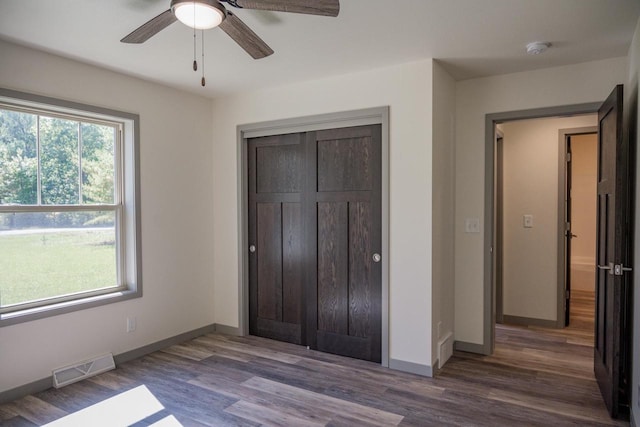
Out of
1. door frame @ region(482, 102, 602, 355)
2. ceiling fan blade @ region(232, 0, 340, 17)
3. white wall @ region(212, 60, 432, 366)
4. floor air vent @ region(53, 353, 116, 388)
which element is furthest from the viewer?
door frame @ region(482, 102, 602, 355)

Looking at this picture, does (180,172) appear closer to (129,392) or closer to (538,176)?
(129,392)

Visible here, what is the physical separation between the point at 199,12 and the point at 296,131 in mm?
2095

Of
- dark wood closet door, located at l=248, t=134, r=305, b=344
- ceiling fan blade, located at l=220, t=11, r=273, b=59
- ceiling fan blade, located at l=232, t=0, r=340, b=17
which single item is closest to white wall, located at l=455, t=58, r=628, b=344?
dark wood closet door, located at l=248, t=134, r=305, b=344

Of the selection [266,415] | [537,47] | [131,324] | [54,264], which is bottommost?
[266,415]

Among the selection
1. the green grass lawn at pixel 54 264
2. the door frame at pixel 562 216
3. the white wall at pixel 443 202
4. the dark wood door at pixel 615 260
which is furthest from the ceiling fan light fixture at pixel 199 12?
the door frame at pixel 562 216

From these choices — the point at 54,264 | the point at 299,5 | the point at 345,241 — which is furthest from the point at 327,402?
the point at 299,5

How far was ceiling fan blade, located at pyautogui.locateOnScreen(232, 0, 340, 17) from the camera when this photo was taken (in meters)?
1.82

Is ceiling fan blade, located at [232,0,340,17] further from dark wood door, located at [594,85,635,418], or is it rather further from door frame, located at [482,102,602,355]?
door frame, located at [482,102,602,355]

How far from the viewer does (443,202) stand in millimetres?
3535

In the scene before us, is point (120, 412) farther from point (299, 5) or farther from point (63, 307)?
point (299, 5)

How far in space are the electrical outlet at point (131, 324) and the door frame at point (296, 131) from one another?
1028mm

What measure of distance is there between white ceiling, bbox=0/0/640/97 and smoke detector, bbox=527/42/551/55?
53 millimetres

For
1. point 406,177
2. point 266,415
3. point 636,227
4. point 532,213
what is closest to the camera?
point 636,227

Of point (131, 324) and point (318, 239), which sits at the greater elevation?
point (318, 239)
